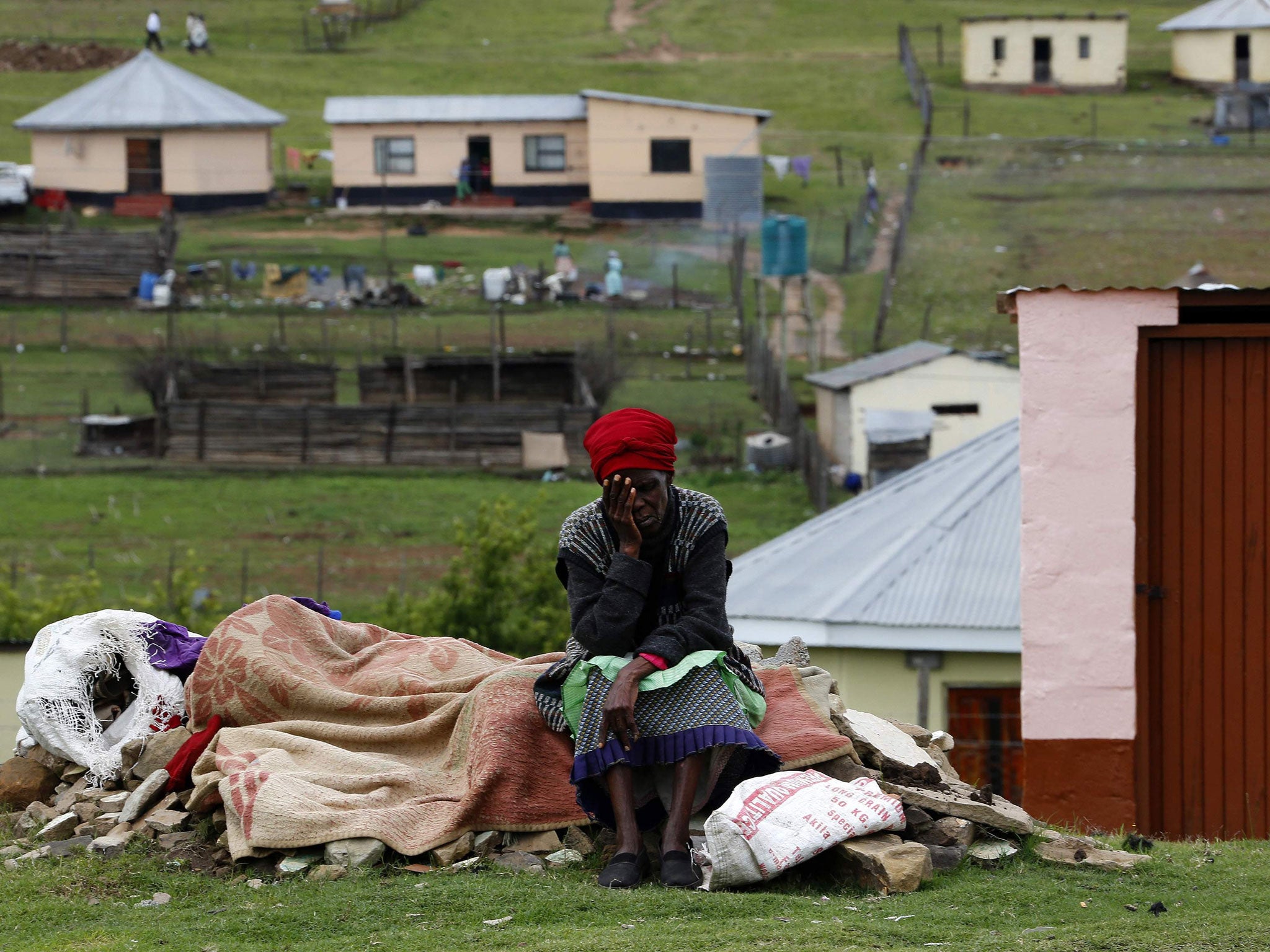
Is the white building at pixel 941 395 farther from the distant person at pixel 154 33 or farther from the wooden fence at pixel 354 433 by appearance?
the distant person at pixel 154 33

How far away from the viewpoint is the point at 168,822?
5457 millimetres

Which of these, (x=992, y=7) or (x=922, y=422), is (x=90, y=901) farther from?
(x=992, y=7)

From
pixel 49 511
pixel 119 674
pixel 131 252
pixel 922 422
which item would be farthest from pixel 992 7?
pixel 119 674

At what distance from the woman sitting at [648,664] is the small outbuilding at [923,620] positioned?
6499 mm

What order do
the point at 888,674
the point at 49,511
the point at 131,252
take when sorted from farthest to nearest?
1. the point at 131,252
2. the point at 49,511
3. the point at 888,674

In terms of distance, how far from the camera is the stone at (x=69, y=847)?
5.33m

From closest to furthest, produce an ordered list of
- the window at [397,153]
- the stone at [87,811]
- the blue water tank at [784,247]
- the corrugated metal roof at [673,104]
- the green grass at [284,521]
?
1. the stone at [87,811]
2. the green grass at [284,521]
3. the blue water tank at [784,247]
4. the corrugated metal roof at [673,104]
5. the window at [397,153]

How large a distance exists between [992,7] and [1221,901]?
6504cm

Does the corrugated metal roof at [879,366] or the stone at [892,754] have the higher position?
the corrugated metal roof at [879,366]

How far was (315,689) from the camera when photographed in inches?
235

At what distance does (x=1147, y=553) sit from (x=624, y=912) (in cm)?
343

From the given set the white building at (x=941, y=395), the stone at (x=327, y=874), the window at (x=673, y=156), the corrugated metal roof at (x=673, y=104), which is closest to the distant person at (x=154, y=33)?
the corrugated metal roof at (x=673, y=104)

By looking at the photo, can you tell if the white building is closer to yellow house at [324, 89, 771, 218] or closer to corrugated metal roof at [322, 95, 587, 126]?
yellow house at [324, 89, 771, 218]

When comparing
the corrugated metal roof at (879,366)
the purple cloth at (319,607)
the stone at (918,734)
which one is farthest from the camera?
the corrugated metal roof at (879,366)
